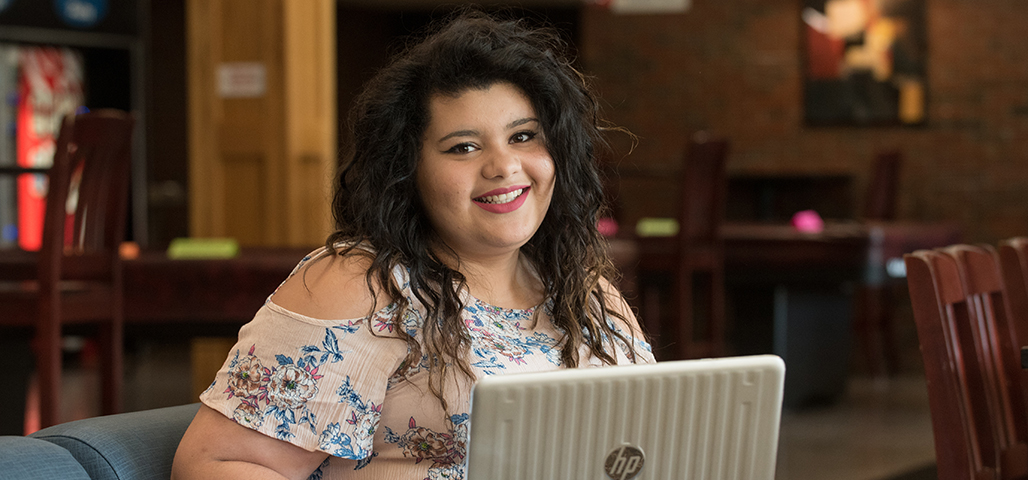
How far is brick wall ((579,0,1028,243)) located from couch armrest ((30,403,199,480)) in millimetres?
4689

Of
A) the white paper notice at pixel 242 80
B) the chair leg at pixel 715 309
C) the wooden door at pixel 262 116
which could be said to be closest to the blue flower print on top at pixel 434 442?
the chair leg at pixel 715 309

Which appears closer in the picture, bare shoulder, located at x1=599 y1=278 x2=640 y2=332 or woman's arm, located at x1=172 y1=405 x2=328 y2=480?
woman's arm, located at x1=172 y1=405 x2=328 y2=480

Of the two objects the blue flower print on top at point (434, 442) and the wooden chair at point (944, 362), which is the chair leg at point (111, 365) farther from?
the wooden chair at point (944, 362)

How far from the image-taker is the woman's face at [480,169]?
4.17ft

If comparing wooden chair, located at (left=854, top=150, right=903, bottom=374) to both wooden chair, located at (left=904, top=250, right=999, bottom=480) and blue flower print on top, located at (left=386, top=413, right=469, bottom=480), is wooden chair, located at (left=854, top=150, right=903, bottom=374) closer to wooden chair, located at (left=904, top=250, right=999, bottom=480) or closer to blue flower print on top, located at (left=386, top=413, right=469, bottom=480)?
wooden chair, located at (left=904, top=250, right=999, bottom=480)

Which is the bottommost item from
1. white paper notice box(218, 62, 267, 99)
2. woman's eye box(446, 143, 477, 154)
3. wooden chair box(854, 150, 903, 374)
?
wooden chair box(854, 150, 903, 374)

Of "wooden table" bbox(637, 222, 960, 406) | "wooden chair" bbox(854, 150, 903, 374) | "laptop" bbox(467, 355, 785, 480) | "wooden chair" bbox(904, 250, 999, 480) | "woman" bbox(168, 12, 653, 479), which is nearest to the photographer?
"laptop" bbox(467, 355, 785, 480)

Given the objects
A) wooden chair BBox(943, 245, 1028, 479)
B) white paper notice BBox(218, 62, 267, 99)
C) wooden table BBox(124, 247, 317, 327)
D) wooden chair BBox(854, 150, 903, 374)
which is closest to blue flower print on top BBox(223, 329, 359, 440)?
wooden chair BBox(943, 245, 1028, 479)

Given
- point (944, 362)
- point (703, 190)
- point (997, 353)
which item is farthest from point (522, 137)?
point (703, 190)

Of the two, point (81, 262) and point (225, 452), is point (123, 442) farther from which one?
point (81, 262)

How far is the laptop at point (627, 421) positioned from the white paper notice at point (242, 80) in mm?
4196

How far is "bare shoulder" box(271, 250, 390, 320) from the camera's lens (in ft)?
3.75

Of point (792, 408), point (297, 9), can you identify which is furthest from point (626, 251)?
point (297, 9)

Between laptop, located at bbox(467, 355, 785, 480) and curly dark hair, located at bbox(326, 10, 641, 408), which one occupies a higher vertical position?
curly dark hair, located at bbox(326, 10, 641, 408)
